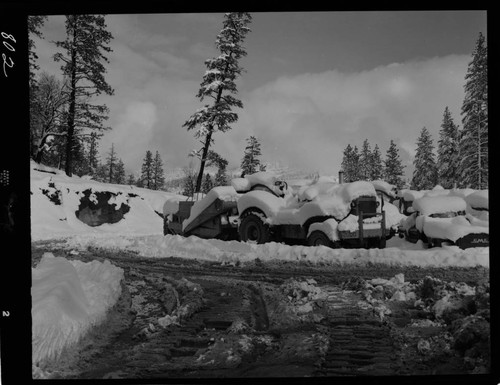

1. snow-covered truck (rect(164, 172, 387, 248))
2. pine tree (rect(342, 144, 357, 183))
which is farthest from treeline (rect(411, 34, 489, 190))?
snow-covered truck (rect(164, 172, 387, 248))

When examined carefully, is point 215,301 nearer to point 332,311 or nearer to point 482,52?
point 332,311

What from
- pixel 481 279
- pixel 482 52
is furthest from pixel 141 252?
pixel 482 52

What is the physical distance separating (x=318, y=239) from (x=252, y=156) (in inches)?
77.1

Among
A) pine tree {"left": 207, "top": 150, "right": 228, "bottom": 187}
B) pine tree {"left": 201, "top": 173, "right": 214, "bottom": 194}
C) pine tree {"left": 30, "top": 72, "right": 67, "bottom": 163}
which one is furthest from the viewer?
pine tree {"left": 201, "top": 173, "right": 214, "bottom": 194}

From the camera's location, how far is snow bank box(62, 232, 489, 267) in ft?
12.4

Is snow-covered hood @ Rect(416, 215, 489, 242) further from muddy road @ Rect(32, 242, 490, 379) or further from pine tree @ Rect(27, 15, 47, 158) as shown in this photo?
pine tree @ Rect(27, 15, 47, 158)

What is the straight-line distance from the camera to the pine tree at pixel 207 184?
12.0 ft

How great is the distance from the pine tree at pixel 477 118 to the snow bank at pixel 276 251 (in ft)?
2.14

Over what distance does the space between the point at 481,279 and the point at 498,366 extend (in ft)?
2.01

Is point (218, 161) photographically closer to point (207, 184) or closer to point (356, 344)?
point (207, 184)

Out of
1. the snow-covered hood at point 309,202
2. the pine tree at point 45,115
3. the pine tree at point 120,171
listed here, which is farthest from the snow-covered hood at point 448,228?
the pine tree at point 45,115

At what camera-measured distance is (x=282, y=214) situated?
16.9 ft

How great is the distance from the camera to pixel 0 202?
8.73 feet

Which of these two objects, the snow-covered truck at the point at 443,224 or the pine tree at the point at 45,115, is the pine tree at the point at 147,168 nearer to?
the pine tree at the point at 45,115
